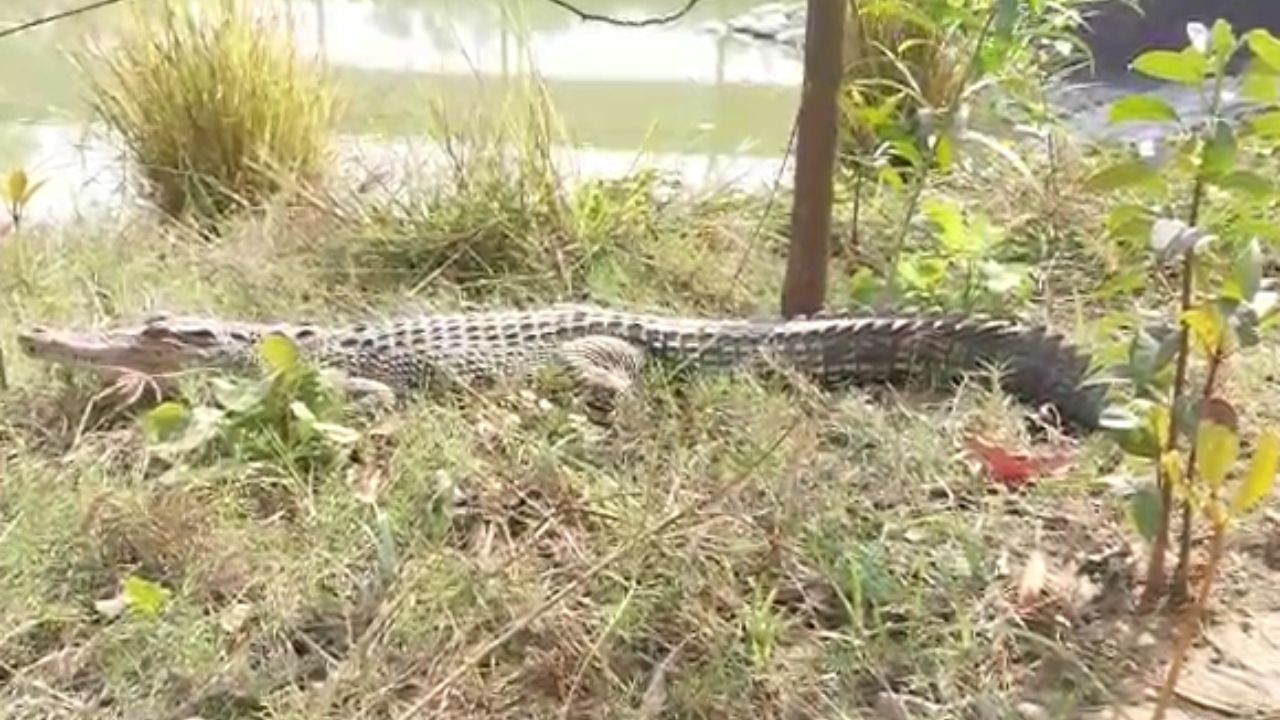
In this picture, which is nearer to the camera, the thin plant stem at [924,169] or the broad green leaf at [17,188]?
the broad green leaf at [17,188]

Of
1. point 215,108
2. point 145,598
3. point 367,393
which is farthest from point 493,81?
point 145,598

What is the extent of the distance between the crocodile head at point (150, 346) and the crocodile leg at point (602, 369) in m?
0.43

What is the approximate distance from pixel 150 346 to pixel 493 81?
1590 mm

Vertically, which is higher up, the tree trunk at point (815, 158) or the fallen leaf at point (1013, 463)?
the tree trunk at point (815, 158)

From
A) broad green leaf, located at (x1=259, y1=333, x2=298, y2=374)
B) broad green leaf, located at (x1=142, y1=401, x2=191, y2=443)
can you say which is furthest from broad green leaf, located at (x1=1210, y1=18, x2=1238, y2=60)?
broad green leaf, located at (x1=142, y1=401, x2=191, y2=443)

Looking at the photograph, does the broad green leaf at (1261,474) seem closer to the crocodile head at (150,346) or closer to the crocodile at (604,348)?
the crocodile at (604,348)

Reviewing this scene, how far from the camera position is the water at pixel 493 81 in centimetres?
379

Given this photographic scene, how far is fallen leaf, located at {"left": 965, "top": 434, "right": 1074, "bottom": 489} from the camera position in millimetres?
2172

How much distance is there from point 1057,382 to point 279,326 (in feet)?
3.52

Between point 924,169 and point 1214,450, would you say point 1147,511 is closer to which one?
point 1214,450

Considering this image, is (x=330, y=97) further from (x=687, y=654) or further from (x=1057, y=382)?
(x=687, y=654)

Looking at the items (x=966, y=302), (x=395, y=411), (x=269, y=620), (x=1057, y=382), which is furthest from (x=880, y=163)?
(x=269, y=620)

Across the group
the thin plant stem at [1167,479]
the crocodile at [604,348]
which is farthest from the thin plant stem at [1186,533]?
the crocodile at [604,348]

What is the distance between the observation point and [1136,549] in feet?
6.59
